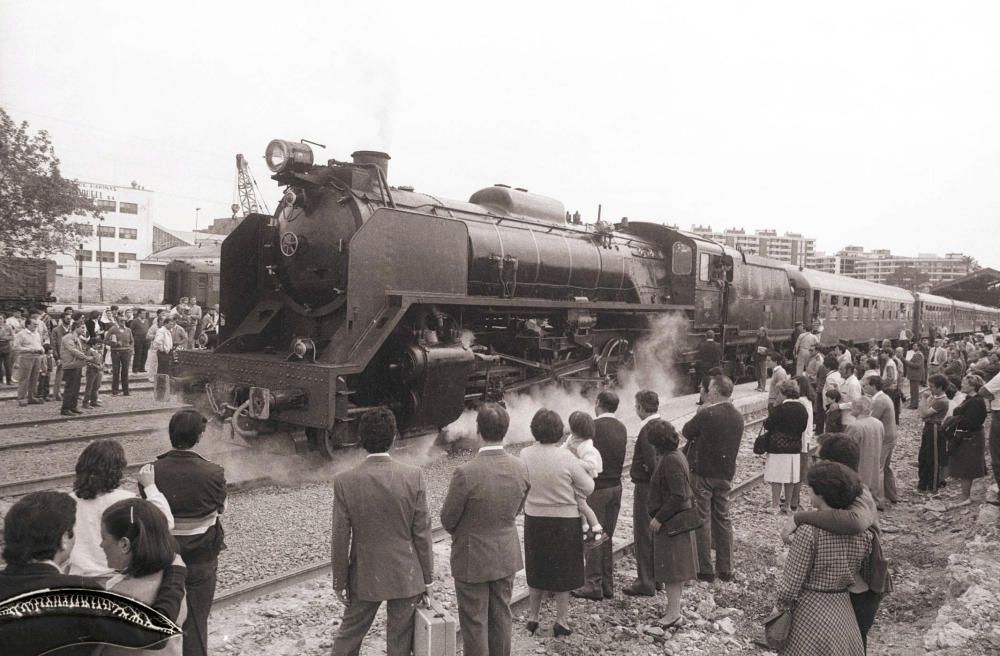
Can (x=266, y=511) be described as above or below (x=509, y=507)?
below

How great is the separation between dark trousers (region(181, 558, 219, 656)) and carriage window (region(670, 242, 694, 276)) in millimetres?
12569

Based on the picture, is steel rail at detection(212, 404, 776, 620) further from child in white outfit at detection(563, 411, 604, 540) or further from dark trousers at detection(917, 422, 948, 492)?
dark trousers at detection(917, 422, 948, 492)

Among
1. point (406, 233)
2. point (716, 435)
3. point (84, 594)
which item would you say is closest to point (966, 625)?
point (716, 435)

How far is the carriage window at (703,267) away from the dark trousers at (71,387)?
12.0m

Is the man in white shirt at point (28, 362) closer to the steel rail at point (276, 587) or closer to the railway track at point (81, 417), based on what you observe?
the railway track at point (81, 417)

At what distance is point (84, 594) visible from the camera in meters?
2.29

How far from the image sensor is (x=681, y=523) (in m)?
5.10

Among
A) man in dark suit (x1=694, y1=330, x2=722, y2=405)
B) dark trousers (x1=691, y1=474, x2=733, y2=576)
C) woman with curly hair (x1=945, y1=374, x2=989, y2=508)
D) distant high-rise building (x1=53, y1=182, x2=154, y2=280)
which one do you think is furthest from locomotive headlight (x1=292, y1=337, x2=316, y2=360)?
distant high-rise building (x1=53, y1=182, x2=154, y2=280)

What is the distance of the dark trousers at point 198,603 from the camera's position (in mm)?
3584

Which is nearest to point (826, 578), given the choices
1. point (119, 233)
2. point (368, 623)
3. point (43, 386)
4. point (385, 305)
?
point (368, 623)

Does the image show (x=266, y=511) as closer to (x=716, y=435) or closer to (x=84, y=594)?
(x=716, y=435)

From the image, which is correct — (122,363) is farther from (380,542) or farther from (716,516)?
(380,542)

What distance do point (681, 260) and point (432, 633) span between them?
40.7ft

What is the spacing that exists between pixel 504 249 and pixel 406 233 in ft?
7.31
